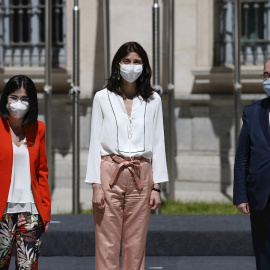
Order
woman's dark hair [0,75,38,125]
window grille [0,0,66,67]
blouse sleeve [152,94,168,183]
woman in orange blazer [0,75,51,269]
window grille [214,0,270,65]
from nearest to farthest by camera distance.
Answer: woman in orange blazer [0,75,51,269], woman's dark hair [0,75,38,125], blouse sleeve [152,94,168,183], window grille [214,0,270,65], window grille [0,0,66,67]

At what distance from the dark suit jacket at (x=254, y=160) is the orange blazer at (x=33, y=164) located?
3.69 ft

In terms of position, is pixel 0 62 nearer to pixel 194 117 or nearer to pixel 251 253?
pixel 194 117

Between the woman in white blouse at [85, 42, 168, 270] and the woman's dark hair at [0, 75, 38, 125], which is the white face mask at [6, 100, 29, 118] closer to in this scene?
the woman's dark hair at [0, 75, 38, 125]

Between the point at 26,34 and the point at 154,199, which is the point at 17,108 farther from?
the point at 26,34

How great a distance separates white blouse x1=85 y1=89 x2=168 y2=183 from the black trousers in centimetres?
65

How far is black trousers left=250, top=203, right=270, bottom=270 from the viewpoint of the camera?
5.00 meters

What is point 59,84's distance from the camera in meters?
11.6

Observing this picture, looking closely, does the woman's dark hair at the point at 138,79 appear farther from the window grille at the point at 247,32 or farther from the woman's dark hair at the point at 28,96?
the window grille at the point at 247,32

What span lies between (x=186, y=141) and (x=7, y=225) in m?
6.51

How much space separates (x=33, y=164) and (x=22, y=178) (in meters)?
0.10

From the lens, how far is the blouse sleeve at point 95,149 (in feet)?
17.1

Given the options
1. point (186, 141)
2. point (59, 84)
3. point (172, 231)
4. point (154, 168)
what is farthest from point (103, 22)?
point (154, 168)

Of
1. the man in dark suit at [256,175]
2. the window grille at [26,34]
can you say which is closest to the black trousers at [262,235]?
the man in dark suit at [256,175]

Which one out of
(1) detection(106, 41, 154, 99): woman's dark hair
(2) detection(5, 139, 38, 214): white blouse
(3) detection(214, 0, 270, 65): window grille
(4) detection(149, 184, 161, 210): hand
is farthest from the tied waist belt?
(3) detection(214, 0, 270, 65): window grille
